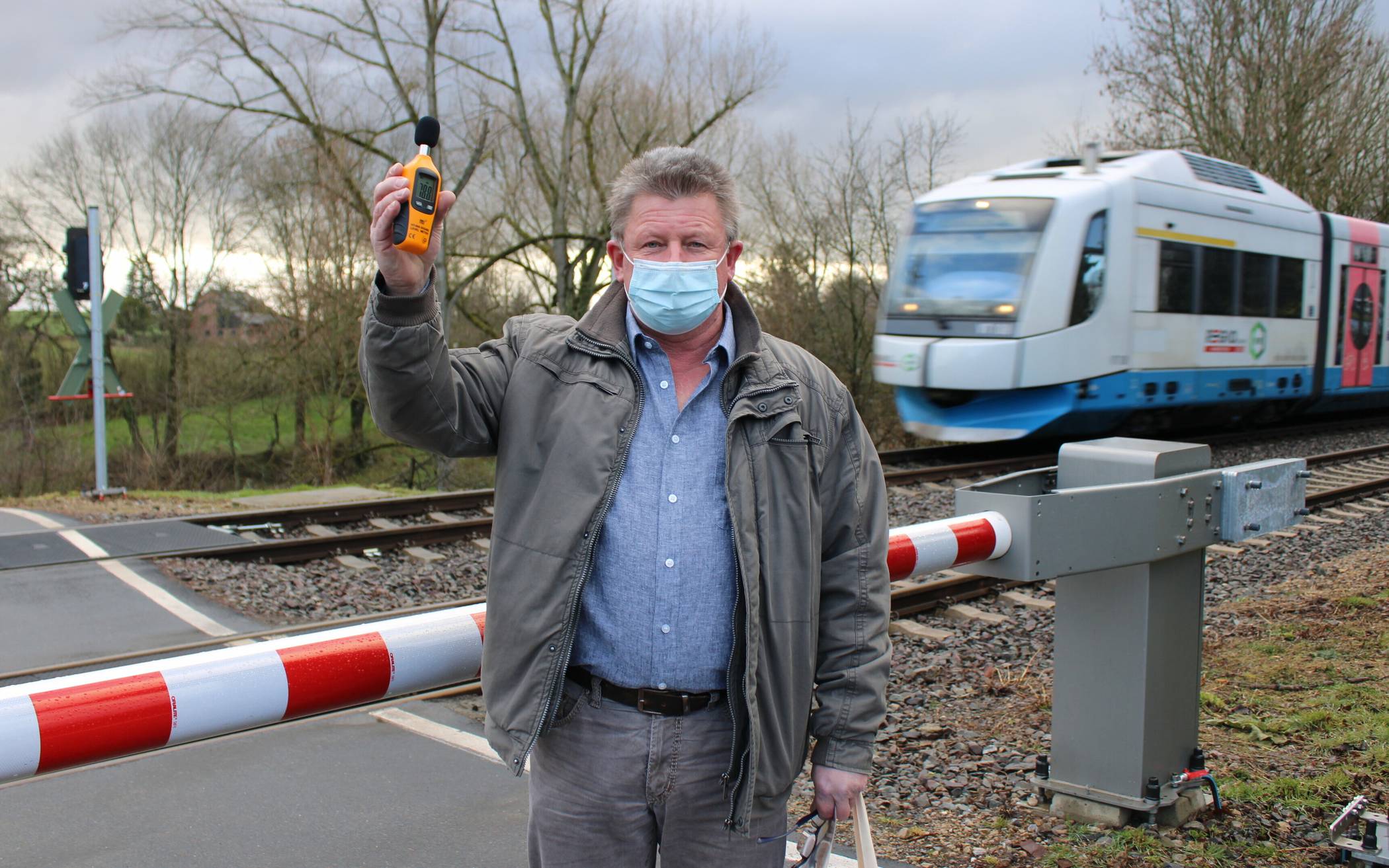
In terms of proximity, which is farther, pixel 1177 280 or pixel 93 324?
pixel 1177 280

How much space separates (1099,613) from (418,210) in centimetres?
235

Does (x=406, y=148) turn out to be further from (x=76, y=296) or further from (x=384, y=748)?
(x=384, y=748)

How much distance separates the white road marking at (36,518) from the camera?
30.6 feet

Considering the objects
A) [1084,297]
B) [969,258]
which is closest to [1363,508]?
[1084,297]

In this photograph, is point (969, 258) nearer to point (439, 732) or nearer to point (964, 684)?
point (964, 684)

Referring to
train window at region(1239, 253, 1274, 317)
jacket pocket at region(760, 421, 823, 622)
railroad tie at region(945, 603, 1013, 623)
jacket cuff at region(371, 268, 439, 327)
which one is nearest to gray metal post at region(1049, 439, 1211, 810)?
jacket pocket at region(760, 421, 823, 622)

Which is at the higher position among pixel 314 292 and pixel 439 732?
pixel 314 292

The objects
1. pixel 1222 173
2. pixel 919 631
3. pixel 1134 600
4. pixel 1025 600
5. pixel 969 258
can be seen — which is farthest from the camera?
pixel 1222 173

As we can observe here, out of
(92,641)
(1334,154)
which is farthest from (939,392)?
(1334,154)

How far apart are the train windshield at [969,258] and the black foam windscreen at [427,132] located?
11.3m

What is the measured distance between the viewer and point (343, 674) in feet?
6.27

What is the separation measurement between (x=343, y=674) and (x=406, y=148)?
21.8 meters

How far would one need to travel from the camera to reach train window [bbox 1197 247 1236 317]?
14.3m

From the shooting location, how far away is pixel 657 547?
78.4 inches
